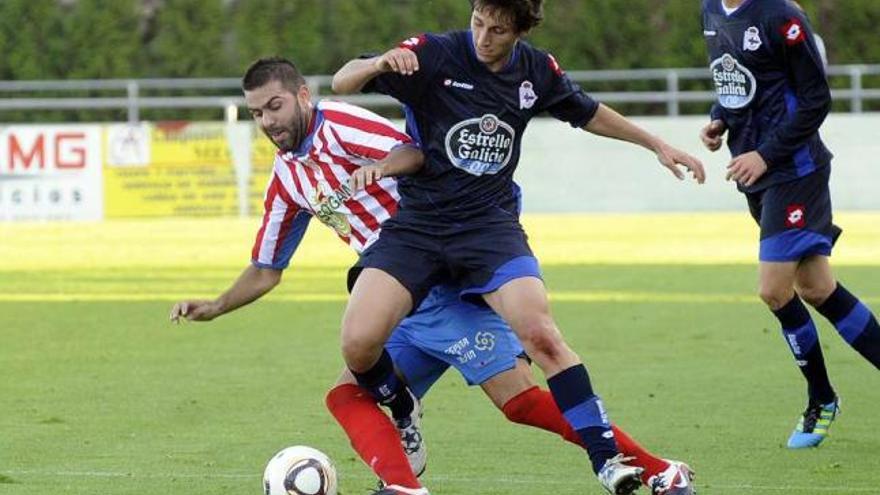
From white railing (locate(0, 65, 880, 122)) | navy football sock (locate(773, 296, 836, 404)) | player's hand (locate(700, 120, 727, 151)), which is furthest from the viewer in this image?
white railing (locate(0, 65, 880, 122))

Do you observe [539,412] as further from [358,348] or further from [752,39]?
[752,39]

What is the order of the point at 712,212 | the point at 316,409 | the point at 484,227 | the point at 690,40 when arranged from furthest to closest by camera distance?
the point at 690,40 → the point at 712,212 → the point at 316,409 → the point at 484,227

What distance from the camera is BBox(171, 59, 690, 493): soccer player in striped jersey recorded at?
727 centimetres

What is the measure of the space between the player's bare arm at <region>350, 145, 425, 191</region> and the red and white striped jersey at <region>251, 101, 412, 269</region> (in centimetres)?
19

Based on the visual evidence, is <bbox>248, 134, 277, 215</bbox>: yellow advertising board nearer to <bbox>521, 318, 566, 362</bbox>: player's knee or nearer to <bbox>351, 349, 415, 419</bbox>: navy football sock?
<bbox>351, 349, 415, 419</bbox>: navy football sock

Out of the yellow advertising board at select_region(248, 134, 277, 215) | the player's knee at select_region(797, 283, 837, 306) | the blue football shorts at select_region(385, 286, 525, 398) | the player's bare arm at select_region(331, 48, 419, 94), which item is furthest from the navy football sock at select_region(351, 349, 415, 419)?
the yellow advertising board at select_region(248, 134, 277, 215)

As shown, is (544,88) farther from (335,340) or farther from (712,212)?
(712,212)

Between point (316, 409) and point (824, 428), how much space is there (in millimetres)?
2643

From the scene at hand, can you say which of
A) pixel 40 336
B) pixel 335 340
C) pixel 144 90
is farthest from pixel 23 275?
pixel 144 90

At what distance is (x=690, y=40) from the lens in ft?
101

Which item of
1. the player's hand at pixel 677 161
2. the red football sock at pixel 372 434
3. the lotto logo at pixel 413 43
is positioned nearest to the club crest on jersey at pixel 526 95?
the lotto logo at pixel 413 43

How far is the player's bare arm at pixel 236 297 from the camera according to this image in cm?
768

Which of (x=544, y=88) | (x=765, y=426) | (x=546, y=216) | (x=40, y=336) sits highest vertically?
(x=544, y=88)

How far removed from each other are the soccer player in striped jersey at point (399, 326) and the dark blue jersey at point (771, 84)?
1.80 metres
